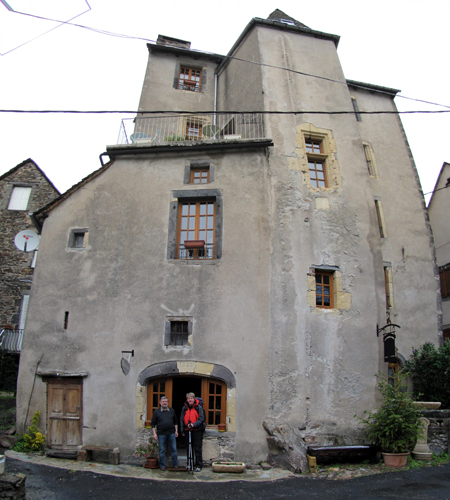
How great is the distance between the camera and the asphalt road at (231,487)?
6.07 meters

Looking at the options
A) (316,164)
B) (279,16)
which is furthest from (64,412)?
(279,16)

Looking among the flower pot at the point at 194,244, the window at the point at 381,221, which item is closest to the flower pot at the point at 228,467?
the flower pot at the point at 194,244

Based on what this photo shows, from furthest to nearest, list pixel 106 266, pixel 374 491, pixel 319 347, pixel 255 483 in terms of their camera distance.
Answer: pixel 106 266 < pixel 319 347 < pixel 255 483 < pixel 374 491

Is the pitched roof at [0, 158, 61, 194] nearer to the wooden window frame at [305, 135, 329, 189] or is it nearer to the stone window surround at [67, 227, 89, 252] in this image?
the stone window surround at [67, 227, 89, 252]

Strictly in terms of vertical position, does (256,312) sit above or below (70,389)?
above

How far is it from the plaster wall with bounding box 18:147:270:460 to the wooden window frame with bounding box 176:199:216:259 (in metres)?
0.35

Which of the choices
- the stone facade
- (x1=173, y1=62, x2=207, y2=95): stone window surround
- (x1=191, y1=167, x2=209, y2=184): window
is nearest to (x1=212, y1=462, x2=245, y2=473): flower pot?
(x1=191, y1=167, x2=209, y2=184): window

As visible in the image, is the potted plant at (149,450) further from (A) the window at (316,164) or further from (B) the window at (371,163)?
(B) the window at (371,163)

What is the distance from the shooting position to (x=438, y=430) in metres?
8.52

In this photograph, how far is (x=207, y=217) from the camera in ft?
32.9

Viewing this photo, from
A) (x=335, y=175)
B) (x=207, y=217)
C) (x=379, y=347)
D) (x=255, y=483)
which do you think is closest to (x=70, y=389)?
(x=255, y=483)

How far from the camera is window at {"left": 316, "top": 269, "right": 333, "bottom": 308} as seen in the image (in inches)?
372

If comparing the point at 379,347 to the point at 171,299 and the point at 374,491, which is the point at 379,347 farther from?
the point at 171,299

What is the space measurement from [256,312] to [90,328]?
4.00 m
